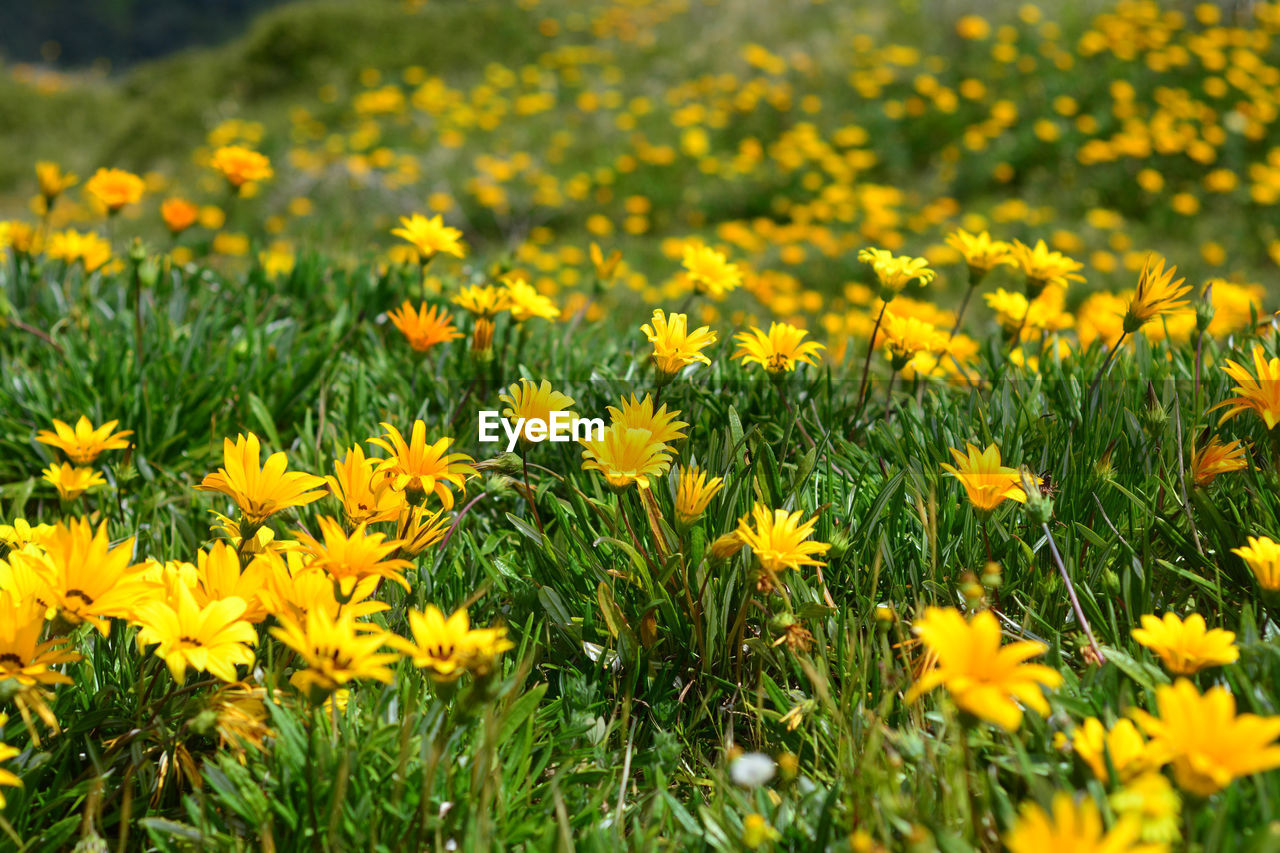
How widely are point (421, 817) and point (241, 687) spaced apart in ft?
1.40

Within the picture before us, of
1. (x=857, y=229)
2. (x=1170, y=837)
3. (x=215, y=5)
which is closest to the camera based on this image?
(x=1170, y=837)

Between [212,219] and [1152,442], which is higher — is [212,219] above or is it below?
below

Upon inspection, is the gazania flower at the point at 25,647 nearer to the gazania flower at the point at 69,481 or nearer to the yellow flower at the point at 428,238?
the gazania flower at the point at 69,481

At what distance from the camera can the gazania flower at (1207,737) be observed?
90 centimetres

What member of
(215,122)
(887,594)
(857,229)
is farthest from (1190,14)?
(215,122)

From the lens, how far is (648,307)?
461cm

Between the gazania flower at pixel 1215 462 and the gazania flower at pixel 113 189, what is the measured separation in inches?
111

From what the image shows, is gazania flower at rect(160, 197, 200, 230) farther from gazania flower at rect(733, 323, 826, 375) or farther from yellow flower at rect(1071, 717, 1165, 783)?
yellow flower at rect(1071, 717, 1165, 783)

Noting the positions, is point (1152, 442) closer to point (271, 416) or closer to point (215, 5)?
point (271, 416)

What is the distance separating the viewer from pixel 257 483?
1.38m

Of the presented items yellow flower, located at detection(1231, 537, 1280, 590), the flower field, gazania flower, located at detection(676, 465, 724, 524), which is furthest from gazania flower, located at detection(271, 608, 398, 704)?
yellow flower, located at detection(1231, 537, 1280, 590)

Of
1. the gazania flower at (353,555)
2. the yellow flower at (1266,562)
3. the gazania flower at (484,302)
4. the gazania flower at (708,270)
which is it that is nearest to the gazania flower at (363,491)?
the gazania flower at (353,555)

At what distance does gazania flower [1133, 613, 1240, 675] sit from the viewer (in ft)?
3.71

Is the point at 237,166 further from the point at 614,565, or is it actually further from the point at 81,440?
the point at 614,565
